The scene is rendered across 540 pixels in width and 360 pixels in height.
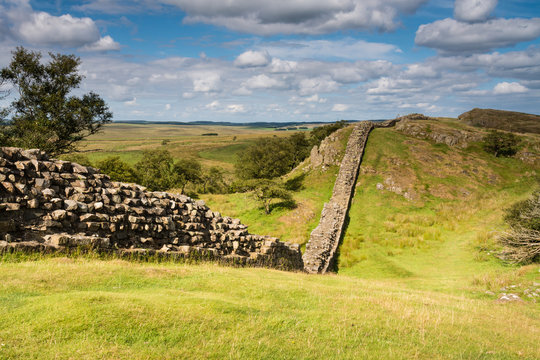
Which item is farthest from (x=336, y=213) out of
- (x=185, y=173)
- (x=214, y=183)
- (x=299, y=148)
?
(x=299, y=148)

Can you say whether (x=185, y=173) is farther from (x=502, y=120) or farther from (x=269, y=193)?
(x=502, y=120)

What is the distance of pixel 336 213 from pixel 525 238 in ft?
50.4

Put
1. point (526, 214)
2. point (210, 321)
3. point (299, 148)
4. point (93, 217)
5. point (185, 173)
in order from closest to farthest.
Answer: point (210, 321), point (93, 217), point (526, 214), point (185, 173), point (299, 148)

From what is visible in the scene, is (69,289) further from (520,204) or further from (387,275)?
(520,204)

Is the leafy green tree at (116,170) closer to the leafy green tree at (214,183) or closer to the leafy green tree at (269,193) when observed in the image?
the leafy green tree at (214,183)

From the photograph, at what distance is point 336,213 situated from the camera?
108 feet

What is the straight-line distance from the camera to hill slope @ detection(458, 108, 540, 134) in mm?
Answer: 78812

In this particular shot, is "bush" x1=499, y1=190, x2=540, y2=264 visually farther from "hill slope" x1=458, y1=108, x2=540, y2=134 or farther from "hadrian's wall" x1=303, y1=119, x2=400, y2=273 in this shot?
"hill slope" x1=458, y1=108, x2=540, y2=134

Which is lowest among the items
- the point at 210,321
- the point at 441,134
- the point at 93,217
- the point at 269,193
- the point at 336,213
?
the point at 336,213

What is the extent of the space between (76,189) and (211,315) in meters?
9.15

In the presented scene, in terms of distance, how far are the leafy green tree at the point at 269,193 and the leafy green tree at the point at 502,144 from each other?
31225 mm

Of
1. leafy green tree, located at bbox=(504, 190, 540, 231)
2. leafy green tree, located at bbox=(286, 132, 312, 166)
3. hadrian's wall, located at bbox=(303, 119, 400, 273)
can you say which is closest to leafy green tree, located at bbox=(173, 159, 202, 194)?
leafy green tree, located at bbox=(286, 132, 312, 166)

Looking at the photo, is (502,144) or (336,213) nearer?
(336,213)

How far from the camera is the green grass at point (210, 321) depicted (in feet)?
19.1
